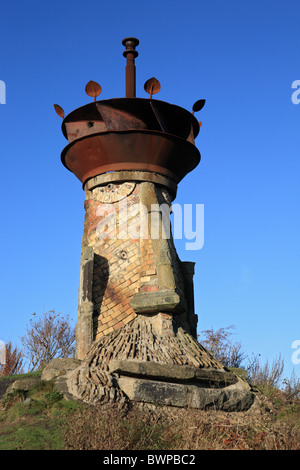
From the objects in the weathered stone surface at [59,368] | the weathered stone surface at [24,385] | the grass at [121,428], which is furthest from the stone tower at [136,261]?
the weathered stone surface at [24,385]

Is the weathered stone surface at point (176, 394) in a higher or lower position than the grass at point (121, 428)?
higher

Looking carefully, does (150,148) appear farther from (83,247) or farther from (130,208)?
(83,247)

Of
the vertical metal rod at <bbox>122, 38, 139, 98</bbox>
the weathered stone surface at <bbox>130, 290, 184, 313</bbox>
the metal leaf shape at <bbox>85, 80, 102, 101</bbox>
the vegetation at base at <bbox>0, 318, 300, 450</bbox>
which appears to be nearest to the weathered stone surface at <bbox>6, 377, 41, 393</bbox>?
the vegetation at base at <bbox>0, 318, 300, 450</bbox>

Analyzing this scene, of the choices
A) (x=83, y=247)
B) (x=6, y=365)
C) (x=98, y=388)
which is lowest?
(x=98, y=388)

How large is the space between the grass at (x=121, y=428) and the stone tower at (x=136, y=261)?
0.61 metres

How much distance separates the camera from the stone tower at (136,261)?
32.8 ft

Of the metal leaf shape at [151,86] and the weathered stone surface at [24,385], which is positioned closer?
the weathered stone surface at [24,385]

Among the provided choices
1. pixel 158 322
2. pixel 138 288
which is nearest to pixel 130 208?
pixel 138 288

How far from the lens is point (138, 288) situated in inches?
458

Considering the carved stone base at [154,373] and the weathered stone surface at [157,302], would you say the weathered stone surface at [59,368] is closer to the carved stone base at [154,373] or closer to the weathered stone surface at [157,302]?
the carved stone base at [154,373]

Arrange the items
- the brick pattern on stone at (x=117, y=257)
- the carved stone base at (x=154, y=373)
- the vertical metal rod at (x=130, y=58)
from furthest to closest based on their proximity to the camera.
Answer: the vertical metal rod at (x=130, y=58) → the brick pattern on stone at (x=117, y=257) → the carved stone base at (x=154, y=373)

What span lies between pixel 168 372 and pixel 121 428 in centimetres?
231

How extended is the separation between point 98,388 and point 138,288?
283cm

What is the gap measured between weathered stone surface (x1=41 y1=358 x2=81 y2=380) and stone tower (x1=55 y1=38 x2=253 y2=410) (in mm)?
178
